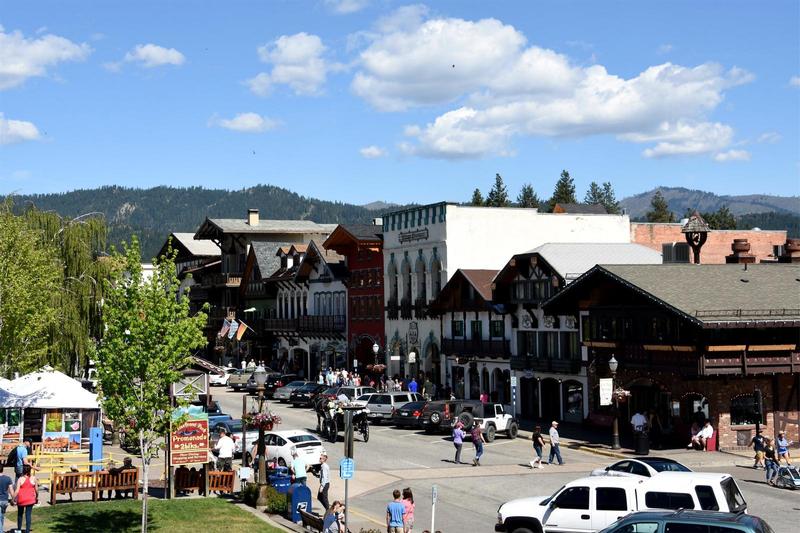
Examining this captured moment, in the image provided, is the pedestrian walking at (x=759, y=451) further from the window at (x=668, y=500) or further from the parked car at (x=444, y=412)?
the window at (x=668, y=500)

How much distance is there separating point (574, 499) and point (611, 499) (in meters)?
0.74

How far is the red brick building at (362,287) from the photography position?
69688mm

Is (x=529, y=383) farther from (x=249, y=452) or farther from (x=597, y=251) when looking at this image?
(x=249, y=452)

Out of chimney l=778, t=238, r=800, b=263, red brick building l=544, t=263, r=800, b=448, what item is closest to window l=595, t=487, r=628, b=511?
red brick building l=544, t=263, r=800, b=448

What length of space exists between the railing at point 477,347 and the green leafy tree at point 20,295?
24.2m

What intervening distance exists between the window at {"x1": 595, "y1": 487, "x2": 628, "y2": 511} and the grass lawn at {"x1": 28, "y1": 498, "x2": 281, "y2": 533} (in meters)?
7.92

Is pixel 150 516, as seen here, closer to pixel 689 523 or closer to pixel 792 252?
pixel 689 523

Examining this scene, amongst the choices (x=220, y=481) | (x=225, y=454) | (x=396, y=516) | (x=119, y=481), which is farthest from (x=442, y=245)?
(x=396, y=516)

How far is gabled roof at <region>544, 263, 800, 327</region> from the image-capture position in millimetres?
37812

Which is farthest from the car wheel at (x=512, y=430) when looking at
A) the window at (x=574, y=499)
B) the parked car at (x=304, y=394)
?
the window at (x=574, y=499)

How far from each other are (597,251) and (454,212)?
10.1m

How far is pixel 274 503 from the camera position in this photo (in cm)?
2670

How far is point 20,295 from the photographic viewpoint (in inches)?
1341

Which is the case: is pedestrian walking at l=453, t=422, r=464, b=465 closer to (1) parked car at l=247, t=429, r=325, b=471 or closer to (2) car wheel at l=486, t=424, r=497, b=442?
(1) parked car at l=247, t=429, r=325, b=471
